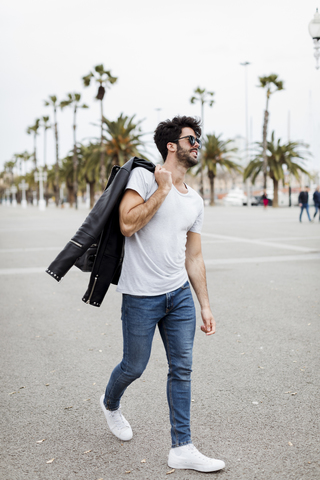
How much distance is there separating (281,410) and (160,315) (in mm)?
1349

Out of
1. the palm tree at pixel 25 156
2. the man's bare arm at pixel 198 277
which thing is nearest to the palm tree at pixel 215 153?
the man's bare arm at pixel 198 277

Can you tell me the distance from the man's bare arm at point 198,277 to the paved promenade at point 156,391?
0.71 meters

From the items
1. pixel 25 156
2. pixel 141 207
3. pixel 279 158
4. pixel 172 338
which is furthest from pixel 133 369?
pixel 25 156

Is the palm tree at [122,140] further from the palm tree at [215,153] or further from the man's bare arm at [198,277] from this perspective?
the man's bare arm at [198,277]

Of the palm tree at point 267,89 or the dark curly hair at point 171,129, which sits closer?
the dark curly hair at point 171,129

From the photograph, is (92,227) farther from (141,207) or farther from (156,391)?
(156,391)

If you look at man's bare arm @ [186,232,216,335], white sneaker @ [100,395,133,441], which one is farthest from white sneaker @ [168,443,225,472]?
man's bare arm @ [186,232,216,335]

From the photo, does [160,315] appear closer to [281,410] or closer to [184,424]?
[184,424]

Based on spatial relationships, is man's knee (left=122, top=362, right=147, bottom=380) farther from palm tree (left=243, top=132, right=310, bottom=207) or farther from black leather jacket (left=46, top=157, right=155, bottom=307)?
palm tree (left=243, top=132, right=310, bottom=207)

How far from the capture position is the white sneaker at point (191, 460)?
284 centimetres

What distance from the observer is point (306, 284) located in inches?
339

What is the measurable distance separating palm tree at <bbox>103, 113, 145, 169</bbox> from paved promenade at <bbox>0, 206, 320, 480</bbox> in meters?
39.5

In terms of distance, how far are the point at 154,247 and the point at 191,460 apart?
1.14 metres

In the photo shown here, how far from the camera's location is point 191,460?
2.86m
